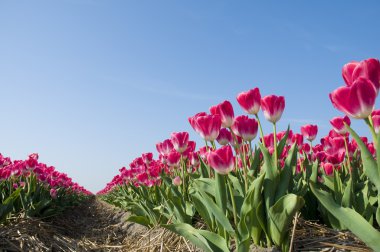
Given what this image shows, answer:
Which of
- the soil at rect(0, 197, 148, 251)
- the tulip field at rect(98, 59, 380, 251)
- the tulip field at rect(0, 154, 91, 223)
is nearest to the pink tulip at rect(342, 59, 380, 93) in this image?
the tulip field at rect(98, 59, 380, 251)

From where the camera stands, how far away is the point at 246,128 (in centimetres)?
285

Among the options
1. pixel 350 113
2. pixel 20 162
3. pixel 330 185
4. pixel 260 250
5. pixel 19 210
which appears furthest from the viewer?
pixel 20 162

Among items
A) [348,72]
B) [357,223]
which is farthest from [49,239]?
[348,72]

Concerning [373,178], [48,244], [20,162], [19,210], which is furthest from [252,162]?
[20,162]

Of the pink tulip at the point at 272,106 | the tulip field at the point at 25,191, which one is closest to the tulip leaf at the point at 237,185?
the pink tulip at the point at 272,106

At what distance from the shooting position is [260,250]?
8.63 feet

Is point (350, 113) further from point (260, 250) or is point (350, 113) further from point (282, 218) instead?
point (260, 250)

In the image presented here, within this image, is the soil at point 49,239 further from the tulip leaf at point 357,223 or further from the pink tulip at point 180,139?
the tulip leaf at point 357,223

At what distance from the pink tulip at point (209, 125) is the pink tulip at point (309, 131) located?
146cm

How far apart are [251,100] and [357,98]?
971mm

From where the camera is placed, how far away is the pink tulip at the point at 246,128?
112 inches

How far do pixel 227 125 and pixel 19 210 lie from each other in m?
4.77

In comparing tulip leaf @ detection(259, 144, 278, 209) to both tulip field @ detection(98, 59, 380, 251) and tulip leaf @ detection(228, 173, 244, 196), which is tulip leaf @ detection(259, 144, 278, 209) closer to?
tulip field @ detection(98, 59, 380, 251)

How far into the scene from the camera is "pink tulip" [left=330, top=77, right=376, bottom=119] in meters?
1.79
